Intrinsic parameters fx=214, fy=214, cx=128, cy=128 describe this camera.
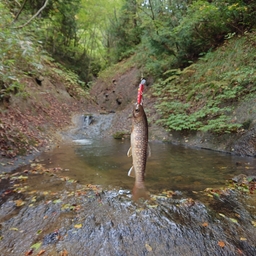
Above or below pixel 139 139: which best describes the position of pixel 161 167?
below

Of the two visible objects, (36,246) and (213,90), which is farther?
(213,90)

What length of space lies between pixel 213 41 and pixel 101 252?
42.3 ft

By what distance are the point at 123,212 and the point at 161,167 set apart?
107 inches

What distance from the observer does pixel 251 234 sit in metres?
2.94

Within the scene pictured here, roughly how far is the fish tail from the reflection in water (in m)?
0.15

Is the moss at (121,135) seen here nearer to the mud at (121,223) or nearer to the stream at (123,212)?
the stream at (123,212)

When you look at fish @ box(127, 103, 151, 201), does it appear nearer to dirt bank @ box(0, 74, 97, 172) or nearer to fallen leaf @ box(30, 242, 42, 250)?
fallen leaf @ box(30, 242, 42, 250)

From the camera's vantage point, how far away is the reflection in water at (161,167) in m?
4.62

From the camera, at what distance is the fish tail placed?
3863 millimetres

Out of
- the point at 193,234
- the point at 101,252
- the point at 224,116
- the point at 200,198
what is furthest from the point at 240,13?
the point at 101,252

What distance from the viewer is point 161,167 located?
5879 mm

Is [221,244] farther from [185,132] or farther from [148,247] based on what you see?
[185,132]

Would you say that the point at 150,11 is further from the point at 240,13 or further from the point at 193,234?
the point at 193,234

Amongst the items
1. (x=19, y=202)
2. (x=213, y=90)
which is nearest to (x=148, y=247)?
(x=19, y=202)
